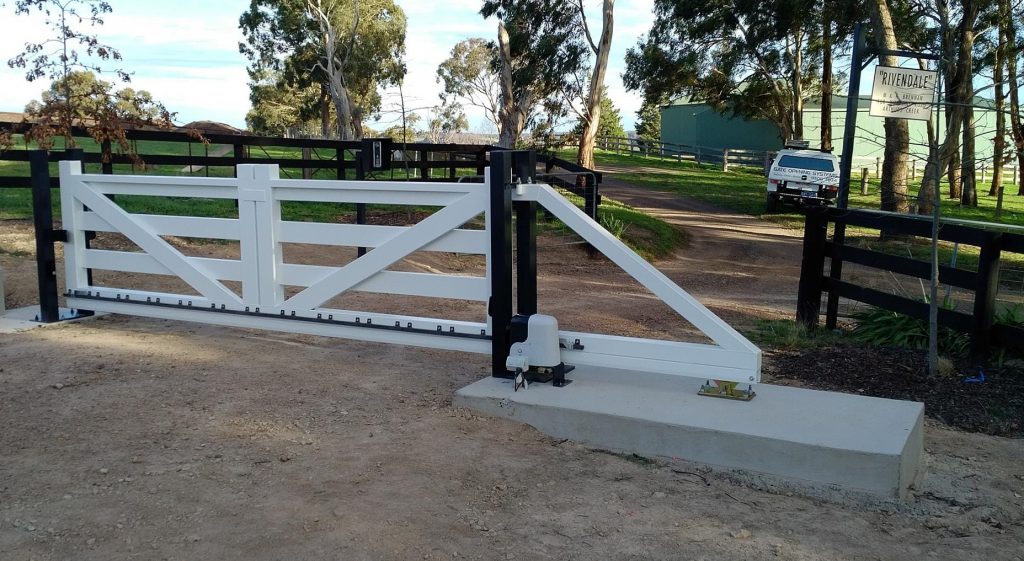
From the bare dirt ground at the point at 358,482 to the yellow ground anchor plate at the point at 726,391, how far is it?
71cm

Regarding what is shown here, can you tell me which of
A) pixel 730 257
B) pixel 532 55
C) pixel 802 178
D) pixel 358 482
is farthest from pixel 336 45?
pixel 358 482

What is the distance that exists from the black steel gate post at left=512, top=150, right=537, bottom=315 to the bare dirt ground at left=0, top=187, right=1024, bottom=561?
0.82 meters

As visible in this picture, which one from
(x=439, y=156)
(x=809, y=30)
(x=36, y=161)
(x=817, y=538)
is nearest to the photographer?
(x=817, y=538)

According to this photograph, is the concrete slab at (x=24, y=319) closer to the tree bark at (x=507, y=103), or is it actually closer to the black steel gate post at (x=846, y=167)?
the black steel gate post at (x=846, y=167)

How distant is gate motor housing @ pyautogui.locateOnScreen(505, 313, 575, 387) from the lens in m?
5.59

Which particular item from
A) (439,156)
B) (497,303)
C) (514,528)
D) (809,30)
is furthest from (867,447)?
(809,30)

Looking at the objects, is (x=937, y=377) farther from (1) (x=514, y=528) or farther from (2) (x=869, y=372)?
(1) (x=514, y=528)

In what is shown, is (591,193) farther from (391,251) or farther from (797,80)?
(797,80)

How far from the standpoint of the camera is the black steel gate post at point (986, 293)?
278 inches

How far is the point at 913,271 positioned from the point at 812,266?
1.19m

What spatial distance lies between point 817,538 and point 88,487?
344cm

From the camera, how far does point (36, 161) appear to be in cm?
768

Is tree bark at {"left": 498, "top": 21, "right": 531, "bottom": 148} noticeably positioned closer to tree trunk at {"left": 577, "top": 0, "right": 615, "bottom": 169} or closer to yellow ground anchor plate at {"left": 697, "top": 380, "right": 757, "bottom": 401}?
tree trunk at {"left": 577, "top": 0, "right": 615, "bottom": 169}

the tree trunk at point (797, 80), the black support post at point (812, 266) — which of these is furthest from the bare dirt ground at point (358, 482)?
the tree trunk at point (797, 80)
